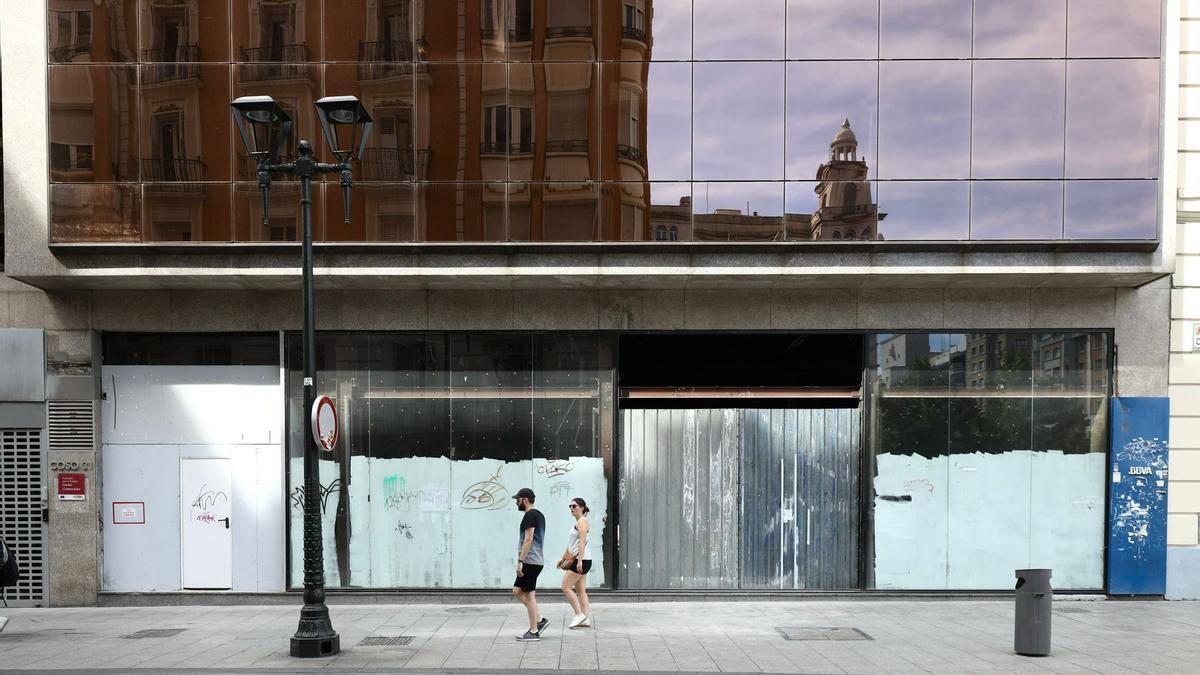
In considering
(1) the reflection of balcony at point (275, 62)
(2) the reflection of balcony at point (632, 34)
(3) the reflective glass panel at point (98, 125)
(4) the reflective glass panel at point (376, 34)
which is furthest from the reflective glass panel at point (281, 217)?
(2) the reflection of balcony at point (632, 34)

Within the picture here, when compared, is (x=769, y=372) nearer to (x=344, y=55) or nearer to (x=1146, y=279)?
(x=1146, y=279)

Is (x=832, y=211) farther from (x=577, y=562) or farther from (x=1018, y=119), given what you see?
(x=577, y=562)

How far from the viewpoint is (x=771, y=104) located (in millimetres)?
11438

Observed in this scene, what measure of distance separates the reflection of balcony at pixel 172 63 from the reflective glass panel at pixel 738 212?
7638mm

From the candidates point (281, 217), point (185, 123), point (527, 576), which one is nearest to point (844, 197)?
point (527, 576)

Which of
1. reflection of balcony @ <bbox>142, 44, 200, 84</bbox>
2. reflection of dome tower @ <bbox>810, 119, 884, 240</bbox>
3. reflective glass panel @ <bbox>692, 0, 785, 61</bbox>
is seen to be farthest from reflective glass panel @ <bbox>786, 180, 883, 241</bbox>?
reflection of balcony @ <bbox>142, 44, 200, 84</bbox>

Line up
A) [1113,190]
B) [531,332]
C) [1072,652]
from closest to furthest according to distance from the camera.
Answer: [1072,652]
[1113,190]
[531,332]

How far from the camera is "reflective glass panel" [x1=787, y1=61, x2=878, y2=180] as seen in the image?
11367mm

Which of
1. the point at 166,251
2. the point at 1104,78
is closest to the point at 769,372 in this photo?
the point at 1104,78

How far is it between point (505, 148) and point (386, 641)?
689 centimetres

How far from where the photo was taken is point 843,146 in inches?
447

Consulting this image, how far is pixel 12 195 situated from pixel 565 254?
8.30m

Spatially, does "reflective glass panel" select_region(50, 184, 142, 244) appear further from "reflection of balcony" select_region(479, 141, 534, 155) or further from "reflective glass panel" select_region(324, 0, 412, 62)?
"reflection of balcony" select_region(479, 141, 534, 155)

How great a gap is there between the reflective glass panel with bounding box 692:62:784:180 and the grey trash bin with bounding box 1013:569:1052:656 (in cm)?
616
